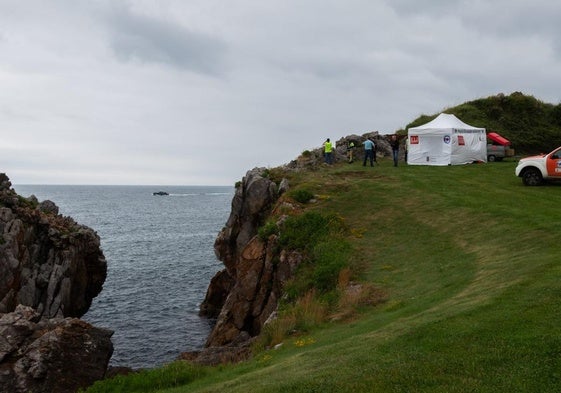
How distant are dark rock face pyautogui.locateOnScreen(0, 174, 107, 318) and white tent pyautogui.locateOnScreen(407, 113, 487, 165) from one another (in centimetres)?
2706

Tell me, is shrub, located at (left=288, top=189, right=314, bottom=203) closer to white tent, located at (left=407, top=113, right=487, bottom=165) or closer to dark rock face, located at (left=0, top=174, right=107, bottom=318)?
dark rock face, located at (left=0, top=174, right=107, bottom=318)

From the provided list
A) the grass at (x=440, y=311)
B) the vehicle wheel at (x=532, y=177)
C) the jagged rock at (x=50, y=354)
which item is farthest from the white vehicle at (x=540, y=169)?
the jagged rock at (x=50, y=354)

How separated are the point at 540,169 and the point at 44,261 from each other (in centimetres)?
3205

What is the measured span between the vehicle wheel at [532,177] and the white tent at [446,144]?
444 inches

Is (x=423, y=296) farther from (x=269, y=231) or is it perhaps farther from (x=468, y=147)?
(x=468, y=147)

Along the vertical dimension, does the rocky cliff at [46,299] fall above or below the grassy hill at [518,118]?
below

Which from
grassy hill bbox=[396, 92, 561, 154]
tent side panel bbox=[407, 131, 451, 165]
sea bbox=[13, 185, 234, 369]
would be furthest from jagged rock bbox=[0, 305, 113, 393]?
grassy hill bbox=[396, 92, 561, 154]

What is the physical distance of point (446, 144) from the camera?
142ft

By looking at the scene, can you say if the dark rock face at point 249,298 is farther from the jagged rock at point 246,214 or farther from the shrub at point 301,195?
the shrub at point 301,195

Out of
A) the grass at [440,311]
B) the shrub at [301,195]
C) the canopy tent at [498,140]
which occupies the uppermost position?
the canopy tent at [498,140]

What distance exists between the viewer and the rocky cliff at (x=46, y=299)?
48.1 feet

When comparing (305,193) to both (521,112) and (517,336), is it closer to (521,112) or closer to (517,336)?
(517,336)

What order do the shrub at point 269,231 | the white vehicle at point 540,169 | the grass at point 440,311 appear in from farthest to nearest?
the white vehicle at point 540,169 < the shrub at point 269,231 < the grass at point 440,311

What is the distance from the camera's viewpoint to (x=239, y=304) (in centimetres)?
2595
